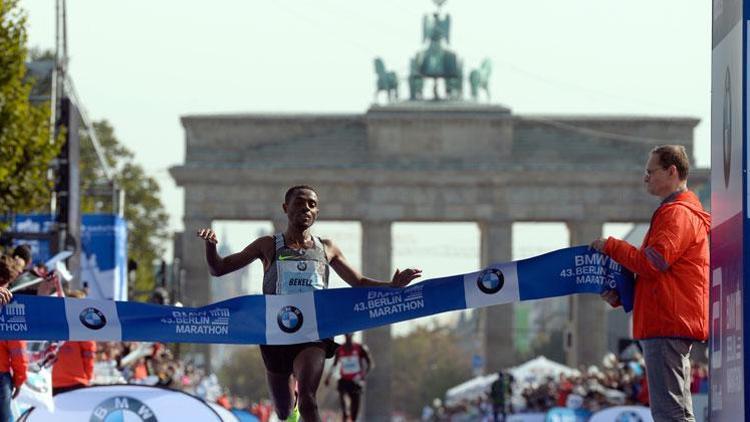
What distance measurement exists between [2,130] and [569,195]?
188 ft

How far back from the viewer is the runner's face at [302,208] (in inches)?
458

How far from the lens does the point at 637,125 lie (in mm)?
83938

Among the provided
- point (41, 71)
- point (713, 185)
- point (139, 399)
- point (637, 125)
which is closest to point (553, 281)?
point (713, 185)

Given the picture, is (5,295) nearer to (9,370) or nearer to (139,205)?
(9,370)

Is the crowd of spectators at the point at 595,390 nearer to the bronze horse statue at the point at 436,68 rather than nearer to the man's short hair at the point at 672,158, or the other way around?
the man's short hair at the point at 672,158

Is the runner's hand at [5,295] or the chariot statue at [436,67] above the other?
the chariot statue at [436,67]

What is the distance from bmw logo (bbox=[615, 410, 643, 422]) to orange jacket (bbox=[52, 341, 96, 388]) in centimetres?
776

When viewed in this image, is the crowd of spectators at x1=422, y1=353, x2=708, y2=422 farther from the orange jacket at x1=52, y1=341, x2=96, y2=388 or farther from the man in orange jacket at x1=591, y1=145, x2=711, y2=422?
the man in orange jacket at x1=591, y1=145, x2=711, y2=422

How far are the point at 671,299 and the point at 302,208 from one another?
7.77ft

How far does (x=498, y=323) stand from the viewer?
8494cm

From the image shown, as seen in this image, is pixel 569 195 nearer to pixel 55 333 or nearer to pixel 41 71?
pixel 41 71

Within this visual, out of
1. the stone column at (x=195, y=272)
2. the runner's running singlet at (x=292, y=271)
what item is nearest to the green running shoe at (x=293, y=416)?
the runner's running singlet at (x=292, y=271)

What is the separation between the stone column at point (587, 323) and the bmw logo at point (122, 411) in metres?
70.5

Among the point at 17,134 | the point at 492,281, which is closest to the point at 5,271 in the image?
the point at 492,281
